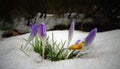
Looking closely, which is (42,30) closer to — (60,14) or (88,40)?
(88,40)

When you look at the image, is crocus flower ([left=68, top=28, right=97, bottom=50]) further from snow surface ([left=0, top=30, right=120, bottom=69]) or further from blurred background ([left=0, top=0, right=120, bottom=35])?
blurred background ([left=0, top=0, right=120, bottom=35])

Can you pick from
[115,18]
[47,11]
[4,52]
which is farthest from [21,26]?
[115,18]

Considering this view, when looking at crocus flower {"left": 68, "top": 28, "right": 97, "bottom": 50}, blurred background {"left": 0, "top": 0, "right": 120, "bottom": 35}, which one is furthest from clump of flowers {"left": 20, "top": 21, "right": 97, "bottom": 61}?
blurred background {"left": 0, "top": 0, "right": 120, "bottom": 35}

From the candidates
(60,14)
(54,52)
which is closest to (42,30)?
(54,52)

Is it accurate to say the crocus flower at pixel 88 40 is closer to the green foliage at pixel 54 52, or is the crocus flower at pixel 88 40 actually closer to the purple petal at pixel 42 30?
the green foliage at pixel 54 52

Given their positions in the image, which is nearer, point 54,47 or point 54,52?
point 54,52

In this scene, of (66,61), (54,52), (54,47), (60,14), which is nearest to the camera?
(66,61)

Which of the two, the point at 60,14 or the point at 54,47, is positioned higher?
the point at 60,14
